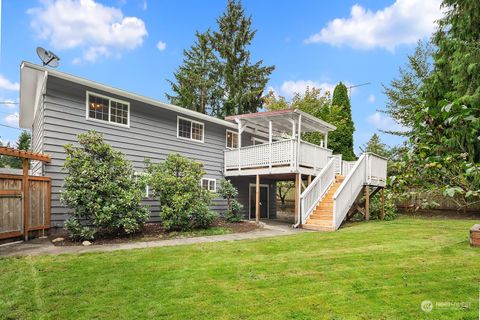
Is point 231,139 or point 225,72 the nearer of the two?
point 231,139

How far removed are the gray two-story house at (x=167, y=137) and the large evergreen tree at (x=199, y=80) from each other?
13.3 metres

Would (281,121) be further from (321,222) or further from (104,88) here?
(104,88)

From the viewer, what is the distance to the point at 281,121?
1294cm

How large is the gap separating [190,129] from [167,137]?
4.34ft

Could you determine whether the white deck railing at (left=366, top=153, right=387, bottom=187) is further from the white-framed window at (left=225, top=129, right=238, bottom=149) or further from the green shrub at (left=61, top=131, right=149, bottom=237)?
the green shrub at (left=61, top=131, right=149, bottom=237)

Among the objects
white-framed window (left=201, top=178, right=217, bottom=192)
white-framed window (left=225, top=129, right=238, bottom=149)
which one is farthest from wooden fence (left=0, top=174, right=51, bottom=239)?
white-framed window (left=225, top=129, right=238, bottom=149)

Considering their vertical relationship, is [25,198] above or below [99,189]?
below

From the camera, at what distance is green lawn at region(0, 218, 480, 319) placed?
3.40 m

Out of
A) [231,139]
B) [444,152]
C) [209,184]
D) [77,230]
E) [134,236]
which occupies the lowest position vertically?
[134,236]

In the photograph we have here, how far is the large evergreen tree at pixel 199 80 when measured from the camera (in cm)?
2725

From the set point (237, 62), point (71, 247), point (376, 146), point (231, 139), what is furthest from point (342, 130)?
point (71, 247)

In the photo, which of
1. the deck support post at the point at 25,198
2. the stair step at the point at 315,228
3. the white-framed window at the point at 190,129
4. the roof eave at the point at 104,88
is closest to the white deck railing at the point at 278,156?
the white-framed window at the point at 190,129

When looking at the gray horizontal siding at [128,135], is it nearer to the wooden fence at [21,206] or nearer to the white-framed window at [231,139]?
the white-framed window at [231,139]

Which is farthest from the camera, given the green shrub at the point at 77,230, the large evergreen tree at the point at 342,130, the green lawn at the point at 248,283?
the large evergreen tree at the point at 342,130
